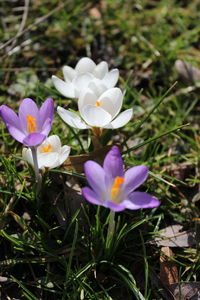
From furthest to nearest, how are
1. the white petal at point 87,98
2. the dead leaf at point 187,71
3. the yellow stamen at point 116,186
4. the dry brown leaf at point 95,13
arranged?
the dry brown leaf at point 95,13 < the dead leaf at point 187,71 < the white petal at point 87,98 < the yellow stamen at point 116,186

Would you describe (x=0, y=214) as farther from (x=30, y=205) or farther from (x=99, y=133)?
(x=99, y=133)

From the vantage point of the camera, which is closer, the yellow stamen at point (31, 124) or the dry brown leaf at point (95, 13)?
the yellow stamen at point (31, 124)

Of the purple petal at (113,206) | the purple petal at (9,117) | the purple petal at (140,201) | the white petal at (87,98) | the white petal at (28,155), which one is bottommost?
the purple petal at (140,201)

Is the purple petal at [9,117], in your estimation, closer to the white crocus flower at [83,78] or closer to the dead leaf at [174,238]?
the white crocus flower at [83,78]

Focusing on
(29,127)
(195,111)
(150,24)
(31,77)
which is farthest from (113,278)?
(150,24)

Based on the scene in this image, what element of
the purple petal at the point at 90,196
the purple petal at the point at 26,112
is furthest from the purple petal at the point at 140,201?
the purple petal at the point at 26,112

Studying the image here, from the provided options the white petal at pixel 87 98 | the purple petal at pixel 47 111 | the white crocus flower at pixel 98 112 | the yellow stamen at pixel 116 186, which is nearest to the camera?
the yellow stamen at pixel 116 186

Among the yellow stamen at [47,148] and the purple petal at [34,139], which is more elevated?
the purple petal at [34,139]
